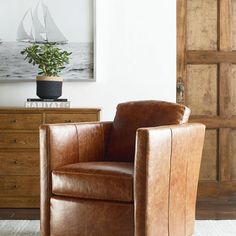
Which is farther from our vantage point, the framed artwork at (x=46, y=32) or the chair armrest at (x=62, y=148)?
the framed artwork at (x=46, y=32)

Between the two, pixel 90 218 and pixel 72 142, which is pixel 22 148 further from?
pixel 90 218

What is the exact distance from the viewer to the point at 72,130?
9.34ft

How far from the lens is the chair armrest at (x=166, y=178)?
2293 mm

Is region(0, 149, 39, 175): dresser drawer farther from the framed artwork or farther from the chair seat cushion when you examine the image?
the chair seat cushion

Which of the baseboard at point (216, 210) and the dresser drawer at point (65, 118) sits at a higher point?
the dresser drawer at point (65, 118)

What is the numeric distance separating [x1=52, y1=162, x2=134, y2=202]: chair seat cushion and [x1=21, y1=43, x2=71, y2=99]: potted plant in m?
1.25

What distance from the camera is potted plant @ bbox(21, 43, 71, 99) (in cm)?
378

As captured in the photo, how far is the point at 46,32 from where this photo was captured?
410 cm

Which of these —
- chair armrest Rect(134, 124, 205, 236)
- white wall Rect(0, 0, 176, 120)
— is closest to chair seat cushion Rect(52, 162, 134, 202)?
chair armrest Rect(134, 124, 205, 236)

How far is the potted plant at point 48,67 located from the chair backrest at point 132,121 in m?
0.85

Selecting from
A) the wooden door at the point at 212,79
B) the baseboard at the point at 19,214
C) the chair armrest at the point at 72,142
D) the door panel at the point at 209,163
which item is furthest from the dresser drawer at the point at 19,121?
the door panel at the point at 209,163

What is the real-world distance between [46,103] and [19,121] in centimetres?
26

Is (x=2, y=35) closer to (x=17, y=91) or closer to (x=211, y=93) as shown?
(x=17, y=91)

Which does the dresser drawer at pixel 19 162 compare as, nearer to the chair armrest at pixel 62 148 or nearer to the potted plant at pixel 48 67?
the potted plant at pixel 48 67
